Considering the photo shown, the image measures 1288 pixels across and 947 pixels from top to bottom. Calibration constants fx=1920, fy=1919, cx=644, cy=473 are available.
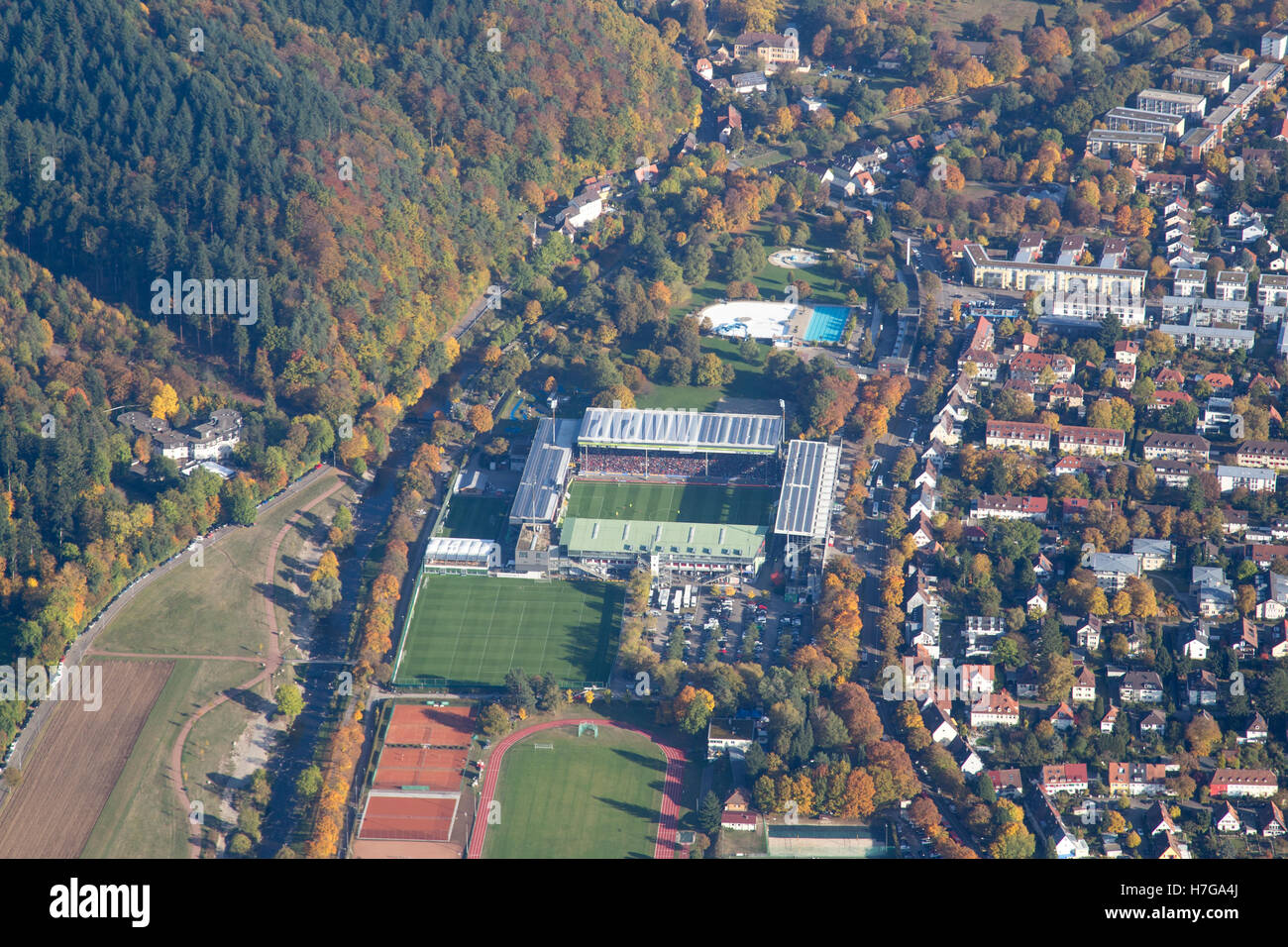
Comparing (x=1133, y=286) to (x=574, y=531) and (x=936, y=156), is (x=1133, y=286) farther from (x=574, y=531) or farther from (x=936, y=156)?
(x=574, y=531)

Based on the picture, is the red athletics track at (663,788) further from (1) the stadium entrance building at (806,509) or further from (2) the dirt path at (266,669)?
(1) the stadium entrance building at (806,509)

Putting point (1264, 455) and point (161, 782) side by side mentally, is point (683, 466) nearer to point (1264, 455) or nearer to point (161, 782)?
point (1264, 455)

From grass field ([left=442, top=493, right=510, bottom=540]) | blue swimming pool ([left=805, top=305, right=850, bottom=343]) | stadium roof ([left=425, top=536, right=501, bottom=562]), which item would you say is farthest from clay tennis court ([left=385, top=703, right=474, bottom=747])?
blue swimming pool ([left=805, top=305, right=850, bottom=343])

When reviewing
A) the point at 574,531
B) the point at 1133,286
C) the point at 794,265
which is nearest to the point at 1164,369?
the point at 1133,286

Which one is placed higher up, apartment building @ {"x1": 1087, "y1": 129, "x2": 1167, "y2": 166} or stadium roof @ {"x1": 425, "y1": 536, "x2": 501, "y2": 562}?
apartment building @ {"x1": 1087, "y1": 129, "x2": 1167, "y2": 166}

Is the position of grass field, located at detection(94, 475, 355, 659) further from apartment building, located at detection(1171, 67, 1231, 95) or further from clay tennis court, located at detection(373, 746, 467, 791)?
apartment building, located at detection(1171, 67, 1231, 95)

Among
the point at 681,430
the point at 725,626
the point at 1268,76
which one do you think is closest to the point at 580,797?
the point at 725,626
